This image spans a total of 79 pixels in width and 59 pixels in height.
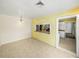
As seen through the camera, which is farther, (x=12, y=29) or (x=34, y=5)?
(x=12, y=29)

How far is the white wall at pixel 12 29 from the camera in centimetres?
516

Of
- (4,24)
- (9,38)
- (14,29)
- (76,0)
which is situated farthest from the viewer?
(14,29)

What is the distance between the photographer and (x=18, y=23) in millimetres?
6367

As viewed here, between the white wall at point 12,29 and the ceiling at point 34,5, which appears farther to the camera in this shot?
the white wall at point 12,29

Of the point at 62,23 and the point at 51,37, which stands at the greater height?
the point at 62,23

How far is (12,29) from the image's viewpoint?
230 inches

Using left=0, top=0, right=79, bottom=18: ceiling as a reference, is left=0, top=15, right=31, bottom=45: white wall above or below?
below

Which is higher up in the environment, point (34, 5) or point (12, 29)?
point (34, 5)

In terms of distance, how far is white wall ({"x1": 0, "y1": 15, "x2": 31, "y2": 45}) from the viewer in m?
5.16

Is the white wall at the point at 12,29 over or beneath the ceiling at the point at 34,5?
beneath

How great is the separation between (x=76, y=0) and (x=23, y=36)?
5593 mm

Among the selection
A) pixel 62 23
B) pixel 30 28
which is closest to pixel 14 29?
pixel 30 28

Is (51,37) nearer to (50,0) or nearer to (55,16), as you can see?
(55,16)

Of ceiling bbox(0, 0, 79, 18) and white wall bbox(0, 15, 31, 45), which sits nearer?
ceiling bbox(0, 0, 79, 18)
